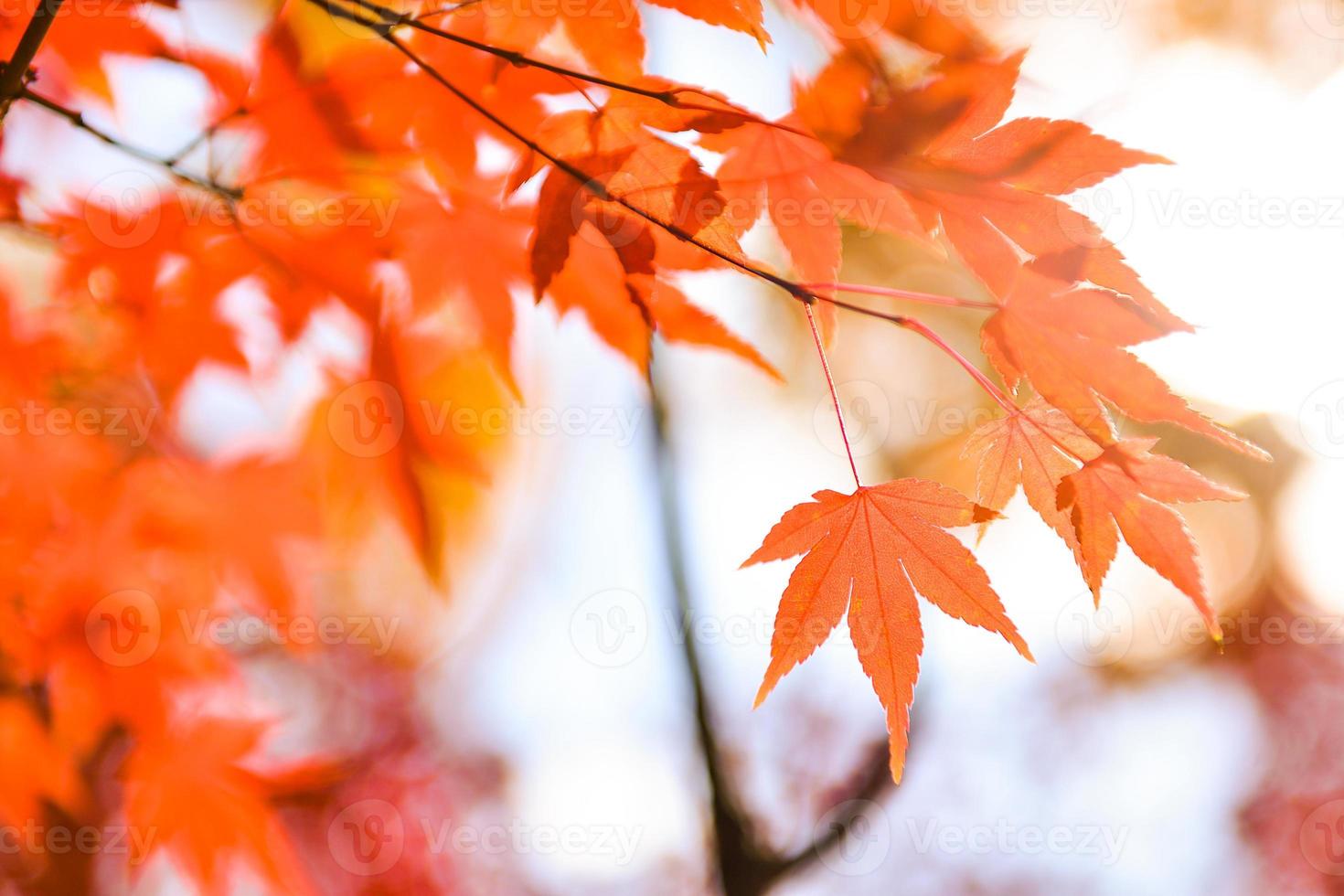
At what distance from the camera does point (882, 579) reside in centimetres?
73

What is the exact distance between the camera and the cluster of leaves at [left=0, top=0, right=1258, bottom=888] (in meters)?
0.64

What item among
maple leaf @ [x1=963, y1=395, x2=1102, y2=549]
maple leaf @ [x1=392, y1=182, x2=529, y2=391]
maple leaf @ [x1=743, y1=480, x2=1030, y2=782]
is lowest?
maple leaf @ [x1=743, y1=480, x2=1030, y2=782]

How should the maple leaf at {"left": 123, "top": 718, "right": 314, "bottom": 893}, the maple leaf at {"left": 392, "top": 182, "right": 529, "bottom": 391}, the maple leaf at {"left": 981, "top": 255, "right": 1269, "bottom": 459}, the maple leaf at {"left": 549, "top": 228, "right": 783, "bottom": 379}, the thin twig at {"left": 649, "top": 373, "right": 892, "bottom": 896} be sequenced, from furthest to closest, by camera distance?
1. the maple leaf at {"left": 123, "top": 718, "right": 314, "bottom": 893}
2. the thin twig at {"left": 649, "top": 373, "right": 892, "bottom": 896}
3. the maple leaf at {"left": 392, "top": 182, "right": 529, "bottom": 391}
4. the maple leaf at {"left": 549, "top": 228, "right": 783, "bottom": 379}
5. the maple leaf at {"left": 981, "top": 255, "right": 1269, "bottom": 459}

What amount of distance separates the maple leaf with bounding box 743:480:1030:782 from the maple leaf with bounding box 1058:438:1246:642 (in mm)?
81

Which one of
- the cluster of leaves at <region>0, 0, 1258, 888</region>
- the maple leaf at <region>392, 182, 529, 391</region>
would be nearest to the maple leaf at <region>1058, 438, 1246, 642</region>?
the cluster of leaves at <region>0, 0, 1258, 888</region>

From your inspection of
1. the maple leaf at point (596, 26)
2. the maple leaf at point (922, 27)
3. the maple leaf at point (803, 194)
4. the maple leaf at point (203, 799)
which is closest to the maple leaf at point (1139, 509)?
the maple leaf at point (803, 194)

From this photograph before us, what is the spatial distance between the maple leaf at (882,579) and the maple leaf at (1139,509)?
81mm

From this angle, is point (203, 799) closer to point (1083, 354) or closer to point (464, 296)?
point (464, 296)

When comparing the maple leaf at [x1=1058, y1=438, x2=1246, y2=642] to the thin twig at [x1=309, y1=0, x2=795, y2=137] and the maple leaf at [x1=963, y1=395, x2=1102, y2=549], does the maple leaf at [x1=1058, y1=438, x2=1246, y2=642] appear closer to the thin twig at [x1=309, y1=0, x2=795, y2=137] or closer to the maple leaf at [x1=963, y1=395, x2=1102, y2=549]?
the maple leaf at [x1=963, y1=395, x2=1102, y2=549]

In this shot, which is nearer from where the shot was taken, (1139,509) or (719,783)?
(1139,509)

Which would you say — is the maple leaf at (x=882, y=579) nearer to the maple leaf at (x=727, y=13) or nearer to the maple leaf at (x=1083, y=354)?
the maple leaf at (x=1083, y=354)

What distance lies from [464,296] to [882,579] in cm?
75

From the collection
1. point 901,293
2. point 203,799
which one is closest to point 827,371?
point 901,293

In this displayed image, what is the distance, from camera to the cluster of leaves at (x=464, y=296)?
64cm
